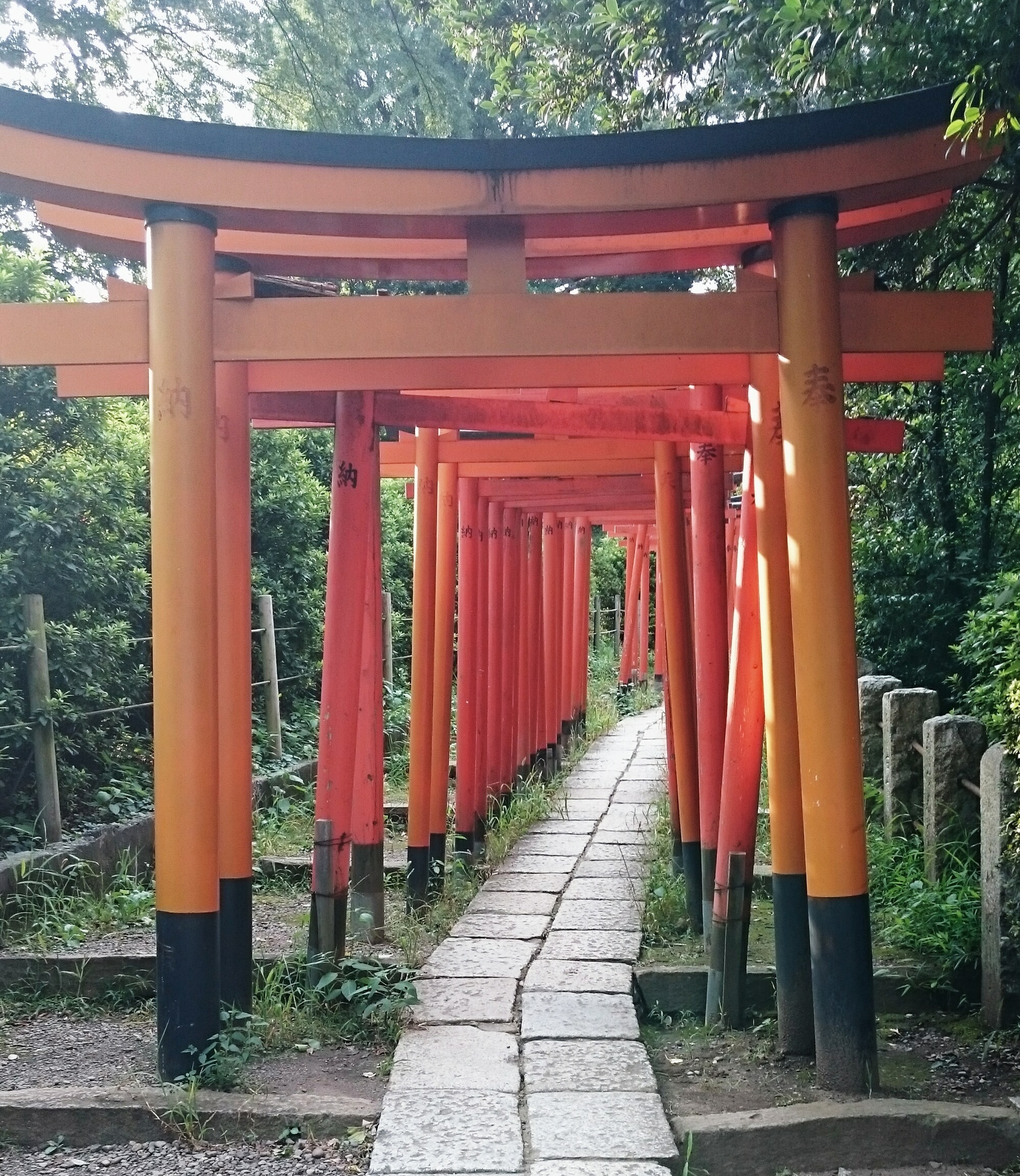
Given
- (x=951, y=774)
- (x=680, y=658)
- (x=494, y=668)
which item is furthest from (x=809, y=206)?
(x=494, y=668)

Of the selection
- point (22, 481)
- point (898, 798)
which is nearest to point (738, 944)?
point (898, 798)

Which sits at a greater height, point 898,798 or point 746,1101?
point 898,798

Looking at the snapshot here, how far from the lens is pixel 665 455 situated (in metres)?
6.85

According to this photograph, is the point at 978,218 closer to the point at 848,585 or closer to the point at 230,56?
the point at 848,585

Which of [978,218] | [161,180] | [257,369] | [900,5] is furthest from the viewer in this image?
[978,218]

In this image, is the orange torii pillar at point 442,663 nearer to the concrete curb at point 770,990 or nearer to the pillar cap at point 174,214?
the concrete curb at point 770,990

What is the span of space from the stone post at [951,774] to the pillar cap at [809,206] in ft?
8.50

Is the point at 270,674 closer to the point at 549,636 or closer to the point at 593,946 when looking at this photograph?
the point at 549,636

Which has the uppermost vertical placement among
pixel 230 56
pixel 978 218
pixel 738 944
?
pixel 230 56

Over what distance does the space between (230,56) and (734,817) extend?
861cm

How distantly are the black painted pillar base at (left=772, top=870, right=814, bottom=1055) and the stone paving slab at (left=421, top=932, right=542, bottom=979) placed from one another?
1.28 m

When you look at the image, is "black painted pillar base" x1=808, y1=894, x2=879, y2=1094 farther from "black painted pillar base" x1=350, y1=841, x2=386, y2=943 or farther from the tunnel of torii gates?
"black painted pillar base" x1=350, y1=841, x2=386, y2=943

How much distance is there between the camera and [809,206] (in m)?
4.05

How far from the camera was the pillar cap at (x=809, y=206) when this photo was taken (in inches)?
159
